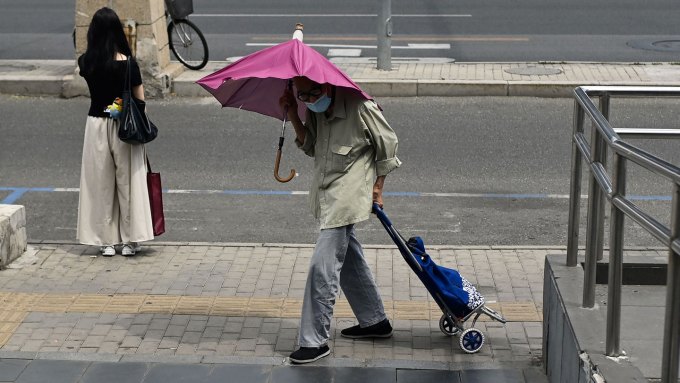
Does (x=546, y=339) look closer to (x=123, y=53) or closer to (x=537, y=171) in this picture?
(x=123, y=53)

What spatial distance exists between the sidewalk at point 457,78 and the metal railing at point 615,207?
8.33m

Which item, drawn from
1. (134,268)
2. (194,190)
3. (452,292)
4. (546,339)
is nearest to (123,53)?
(134,268)

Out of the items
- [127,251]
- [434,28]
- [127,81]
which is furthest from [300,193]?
[434,28]

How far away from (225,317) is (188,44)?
29.3 feet

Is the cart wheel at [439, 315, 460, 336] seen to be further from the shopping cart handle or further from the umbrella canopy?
the umbrella canopy

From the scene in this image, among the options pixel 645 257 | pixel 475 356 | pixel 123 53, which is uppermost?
pixel 123 53

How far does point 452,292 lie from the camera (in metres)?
6.46

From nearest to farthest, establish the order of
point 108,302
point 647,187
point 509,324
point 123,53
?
point 509,324, point 108,302, point 123,53, point 647,187

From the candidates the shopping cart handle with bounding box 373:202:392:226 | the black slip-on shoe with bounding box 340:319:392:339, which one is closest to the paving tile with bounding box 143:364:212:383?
the black slip-on shoe with bounding box 340:319:392:339

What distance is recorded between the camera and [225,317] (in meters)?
7.20

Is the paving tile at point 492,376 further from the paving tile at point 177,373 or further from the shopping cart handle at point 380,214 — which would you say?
the paving tile at point 177,373

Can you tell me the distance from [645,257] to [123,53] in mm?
4138

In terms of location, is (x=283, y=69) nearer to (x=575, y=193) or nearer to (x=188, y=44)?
(x=575, y=193)

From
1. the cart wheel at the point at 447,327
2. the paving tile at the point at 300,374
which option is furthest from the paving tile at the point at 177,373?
the cart wheel at the point at 447,327
